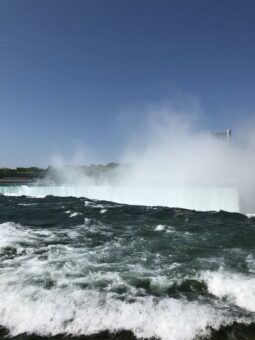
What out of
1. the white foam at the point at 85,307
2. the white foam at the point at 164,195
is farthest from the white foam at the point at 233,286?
the white foam at the point at 164,195

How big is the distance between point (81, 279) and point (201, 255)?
16.5 feet

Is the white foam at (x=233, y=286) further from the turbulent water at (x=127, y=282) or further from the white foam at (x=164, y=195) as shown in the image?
the white foam at (x=164, y=195)

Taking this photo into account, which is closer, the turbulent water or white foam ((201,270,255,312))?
the turbulent water

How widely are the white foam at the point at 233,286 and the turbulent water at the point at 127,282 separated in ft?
0.08

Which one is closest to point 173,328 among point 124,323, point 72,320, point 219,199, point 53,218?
point 124,323

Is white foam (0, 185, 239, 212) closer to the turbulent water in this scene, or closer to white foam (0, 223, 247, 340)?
the turbulent water

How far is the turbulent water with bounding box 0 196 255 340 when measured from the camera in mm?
7059

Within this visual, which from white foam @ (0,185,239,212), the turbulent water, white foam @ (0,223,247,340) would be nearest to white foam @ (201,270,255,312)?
the turbulent water

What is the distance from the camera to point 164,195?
32688mm

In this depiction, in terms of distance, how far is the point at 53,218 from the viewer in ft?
71.5

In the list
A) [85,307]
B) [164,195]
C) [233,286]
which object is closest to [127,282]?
[85,307]

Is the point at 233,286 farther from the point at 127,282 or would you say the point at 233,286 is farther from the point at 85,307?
the point at 85,307

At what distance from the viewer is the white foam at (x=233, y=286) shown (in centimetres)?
841

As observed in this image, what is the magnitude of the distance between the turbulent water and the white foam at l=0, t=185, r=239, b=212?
10963 millimetres
